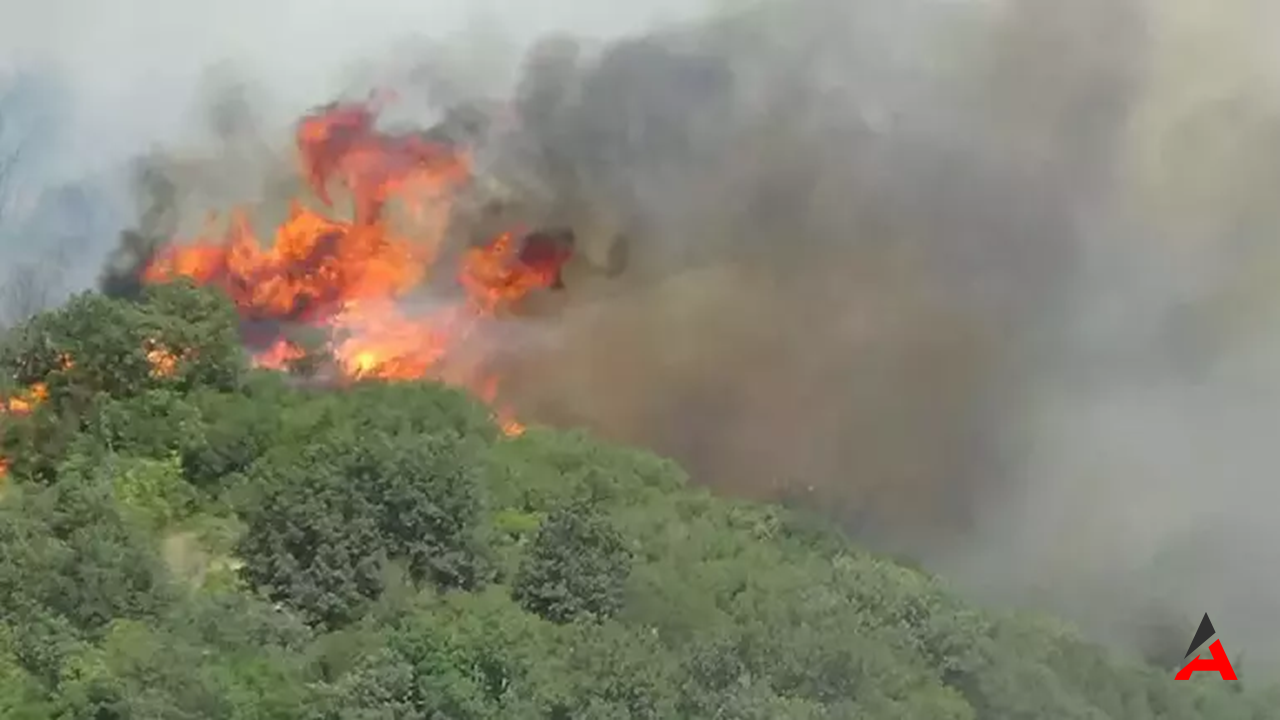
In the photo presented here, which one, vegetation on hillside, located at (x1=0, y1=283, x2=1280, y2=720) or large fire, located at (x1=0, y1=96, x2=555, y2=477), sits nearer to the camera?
vegetation on hillside, located at (x1=0, y1=283, x2=1280, y2=720)

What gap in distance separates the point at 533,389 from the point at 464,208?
113 inches

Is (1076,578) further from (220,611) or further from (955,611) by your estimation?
(220,611)

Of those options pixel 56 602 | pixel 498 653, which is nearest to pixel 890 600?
pixel 498 653

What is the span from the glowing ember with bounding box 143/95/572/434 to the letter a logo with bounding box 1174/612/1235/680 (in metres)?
9.87

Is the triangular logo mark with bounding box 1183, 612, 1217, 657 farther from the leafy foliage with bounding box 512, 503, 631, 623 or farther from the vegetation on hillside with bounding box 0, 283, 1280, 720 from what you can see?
the leafy foliage with bounding box 512, 503, 631, 623

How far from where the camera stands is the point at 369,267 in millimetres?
26312

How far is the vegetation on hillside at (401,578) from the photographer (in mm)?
15000

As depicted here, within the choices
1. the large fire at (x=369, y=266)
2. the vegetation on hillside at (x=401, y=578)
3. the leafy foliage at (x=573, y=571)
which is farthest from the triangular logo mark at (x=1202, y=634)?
the leafy foliage at (x=573, y=571)

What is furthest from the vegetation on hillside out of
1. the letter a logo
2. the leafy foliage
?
the letter a logo

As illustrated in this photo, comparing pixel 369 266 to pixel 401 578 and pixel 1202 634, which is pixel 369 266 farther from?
pixel 1202 634

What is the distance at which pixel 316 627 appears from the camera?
17281 mm

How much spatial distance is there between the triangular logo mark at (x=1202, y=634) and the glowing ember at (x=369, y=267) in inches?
390

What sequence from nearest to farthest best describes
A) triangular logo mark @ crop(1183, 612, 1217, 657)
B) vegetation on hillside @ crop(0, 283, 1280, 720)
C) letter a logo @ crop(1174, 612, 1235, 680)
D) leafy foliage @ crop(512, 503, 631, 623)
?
1. vegetation on hillside @ crop(0, 283, 1280, 720)
2. leafy foliage @ crop(512, 503, 631, 623)
3. letter a logo @ crop(1174, 612, 1235, 680)
4. triangular logo mark @ crop(1183, 612, 1217, 657)

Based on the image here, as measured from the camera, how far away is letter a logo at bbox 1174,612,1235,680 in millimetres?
24172
